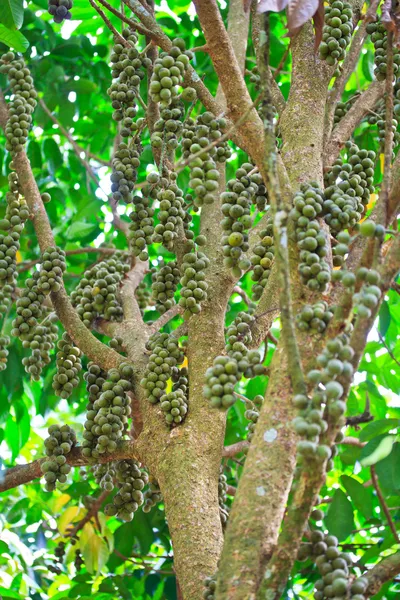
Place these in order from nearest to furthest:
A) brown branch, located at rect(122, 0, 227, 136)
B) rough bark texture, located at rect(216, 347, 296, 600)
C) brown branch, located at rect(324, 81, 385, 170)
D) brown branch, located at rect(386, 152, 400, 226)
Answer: rough bark texture, located at rect(216, 347, 296, 600) < brown branch, located at rect(386, 152, 400, 226) < brown branch, located at rect(122, 0, 227, 136) < brown branch, located at rect(324, 81, 385, 170)

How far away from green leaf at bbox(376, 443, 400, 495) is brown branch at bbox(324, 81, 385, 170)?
42.3 inches

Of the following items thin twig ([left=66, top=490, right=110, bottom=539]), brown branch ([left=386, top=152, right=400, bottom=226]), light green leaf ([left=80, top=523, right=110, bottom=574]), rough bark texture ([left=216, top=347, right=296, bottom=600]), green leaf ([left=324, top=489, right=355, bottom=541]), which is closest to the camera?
rough bark texture ([left=216, top=347, right=296, bottom=600])

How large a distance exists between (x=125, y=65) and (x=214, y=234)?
0.81 metres

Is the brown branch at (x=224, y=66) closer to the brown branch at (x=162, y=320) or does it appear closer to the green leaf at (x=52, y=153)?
the brown branch at (x=162, y=320)

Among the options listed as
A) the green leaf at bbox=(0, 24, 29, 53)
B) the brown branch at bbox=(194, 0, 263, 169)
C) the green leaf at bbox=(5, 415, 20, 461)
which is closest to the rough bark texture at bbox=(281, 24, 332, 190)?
the brown branch at bbox=(194, 0, 263, 169)

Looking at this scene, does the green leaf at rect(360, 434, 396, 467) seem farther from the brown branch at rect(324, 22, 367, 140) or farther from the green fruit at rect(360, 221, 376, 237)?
the brown branch at rect(324, 22, 367, 140)

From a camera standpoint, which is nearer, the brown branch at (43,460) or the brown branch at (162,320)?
the brown branch at (43,460)

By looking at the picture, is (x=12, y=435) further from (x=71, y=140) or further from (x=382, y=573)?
(x=382, y=573)

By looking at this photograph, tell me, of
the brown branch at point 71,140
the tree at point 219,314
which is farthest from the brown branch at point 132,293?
the brown branch at point 71,140

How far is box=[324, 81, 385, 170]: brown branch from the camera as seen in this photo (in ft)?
8.75

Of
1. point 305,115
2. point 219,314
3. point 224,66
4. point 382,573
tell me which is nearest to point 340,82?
point 305,115

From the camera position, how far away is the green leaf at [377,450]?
2.45m

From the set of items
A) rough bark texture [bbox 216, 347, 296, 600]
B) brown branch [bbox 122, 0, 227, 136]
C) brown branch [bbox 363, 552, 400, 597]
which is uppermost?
brown branch [bbox 122, 0, 227, 136]

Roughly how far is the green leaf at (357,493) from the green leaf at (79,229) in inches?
95.0
